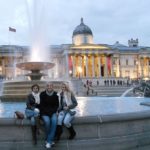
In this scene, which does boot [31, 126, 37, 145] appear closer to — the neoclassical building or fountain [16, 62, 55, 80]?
fountain [16, 62, 55, 80]

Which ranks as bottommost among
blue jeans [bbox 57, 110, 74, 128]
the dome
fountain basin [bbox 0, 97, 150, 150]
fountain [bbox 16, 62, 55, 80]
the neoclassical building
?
fountain basin [bbox 0, 97, 150, 150]

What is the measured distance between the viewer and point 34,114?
21.0 feet

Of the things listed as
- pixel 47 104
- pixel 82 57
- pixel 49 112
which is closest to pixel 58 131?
pixel 49 112

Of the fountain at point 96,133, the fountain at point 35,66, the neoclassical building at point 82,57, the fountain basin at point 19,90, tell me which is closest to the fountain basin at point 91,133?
the fountain at point 96,133

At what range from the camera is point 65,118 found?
21.0ft

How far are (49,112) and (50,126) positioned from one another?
265 mm

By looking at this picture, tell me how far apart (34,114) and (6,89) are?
9869mm

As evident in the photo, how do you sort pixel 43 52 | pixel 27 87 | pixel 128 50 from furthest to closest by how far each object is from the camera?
pixel 128 50, pixel 43 52, pixel 27 87

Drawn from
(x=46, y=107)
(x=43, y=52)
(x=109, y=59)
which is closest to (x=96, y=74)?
(x=109, y=59)

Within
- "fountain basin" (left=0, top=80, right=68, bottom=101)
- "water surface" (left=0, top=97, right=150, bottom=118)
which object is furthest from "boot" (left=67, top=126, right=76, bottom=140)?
"fountain basin" (left=0, top=80, right=68, bottom=101)

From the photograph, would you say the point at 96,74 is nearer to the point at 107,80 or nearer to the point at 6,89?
the point at 107,80

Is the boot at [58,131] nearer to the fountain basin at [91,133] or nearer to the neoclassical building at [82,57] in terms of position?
the fountain basin at [91,133]

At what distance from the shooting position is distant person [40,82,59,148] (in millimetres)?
6344

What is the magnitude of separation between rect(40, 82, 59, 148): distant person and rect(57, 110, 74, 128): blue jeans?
92 millimetres
